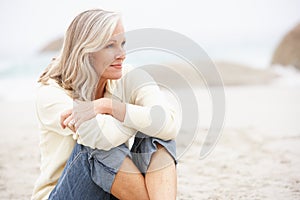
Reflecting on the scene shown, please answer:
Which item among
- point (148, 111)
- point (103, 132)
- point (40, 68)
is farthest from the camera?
point (40, 68)

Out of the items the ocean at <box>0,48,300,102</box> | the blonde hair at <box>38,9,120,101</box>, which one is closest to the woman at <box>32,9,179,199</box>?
the blonde hair at <box>38,9,120,101</box>

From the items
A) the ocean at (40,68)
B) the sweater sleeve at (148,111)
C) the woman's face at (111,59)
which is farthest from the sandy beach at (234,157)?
the ocean at (40,68)

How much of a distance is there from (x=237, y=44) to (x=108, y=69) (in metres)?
11.2

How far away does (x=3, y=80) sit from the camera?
8.10 metres

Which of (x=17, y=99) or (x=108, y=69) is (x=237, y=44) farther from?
(x=108, y=69)

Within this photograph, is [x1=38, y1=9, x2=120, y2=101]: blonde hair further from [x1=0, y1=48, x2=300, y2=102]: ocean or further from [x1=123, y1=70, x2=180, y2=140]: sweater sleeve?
[x1=0, y1=48, x2=300, y2=102]: ocean

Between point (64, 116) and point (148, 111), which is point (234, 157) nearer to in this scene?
point (148, 111)

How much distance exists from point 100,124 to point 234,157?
4.50 ft

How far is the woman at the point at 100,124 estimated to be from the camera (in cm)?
139

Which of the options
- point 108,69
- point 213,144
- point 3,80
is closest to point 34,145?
point 213,144

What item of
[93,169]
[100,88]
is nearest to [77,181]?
[93,169]

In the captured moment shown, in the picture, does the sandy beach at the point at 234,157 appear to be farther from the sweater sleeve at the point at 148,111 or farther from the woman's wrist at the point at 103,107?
the woman's wrist at the point at 103,107

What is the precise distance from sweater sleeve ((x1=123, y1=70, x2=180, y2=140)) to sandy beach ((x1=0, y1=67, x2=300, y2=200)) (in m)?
0.59

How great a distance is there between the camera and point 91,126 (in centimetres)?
141
